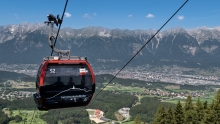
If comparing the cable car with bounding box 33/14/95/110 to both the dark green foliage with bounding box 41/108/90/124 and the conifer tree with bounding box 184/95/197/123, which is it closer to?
the conifer tree with bounding box 184/95/197/123

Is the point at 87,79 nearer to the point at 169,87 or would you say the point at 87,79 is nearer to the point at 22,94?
the point at 22,94

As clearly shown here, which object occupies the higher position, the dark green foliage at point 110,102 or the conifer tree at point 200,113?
the conifer tree at point 200,113

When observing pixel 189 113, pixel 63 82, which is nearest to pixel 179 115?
pixel 189 113

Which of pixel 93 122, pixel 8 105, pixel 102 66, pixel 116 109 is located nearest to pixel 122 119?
pixel 93 122

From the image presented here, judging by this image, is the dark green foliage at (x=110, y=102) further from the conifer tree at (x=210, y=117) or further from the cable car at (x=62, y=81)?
the cable car at (x=62, y=81)

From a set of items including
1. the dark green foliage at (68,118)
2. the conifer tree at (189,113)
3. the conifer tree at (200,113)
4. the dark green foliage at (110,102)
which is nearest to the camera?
the conifer tree at (200,113)

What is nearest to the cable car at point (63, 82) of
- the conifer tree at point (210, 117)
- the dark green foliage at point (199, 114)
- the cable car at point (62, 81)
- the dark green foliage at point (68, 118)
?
the cable car at point (62, 81)

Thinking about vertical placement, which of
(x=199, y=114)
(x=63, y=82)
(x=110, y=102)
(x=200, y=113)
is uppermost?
(x=63, y=82)

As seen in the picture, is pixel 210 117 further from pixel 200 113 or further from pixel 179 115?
pixel 179 115

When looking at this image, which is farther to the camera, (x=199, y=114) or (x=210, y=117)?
(x=199, y=114)
